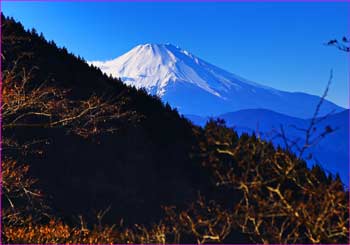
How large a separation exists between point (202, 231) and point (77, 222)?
5579mm

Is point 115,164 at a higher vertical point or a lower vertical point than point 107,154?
lower

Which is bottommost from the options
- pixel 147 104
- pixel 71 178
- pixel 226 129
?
pixel 226 129

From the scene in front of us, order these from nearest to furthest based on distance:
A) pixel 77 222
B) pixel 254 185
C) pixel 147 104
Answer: pixel 254 185, pixel 77 222, pixel 147 104

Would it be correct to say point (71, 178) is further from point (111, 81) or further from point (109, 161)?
point (111, 81)

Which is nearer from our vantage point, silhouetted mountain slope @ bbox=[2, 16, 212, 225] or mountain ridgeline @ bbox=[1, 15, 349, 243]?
mountain ridgeline @ bbox=[1, 15, 349, 243]

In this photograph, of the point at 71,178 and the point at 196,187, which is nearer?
the point at 71,178

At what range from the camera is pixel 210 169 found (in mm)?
27031

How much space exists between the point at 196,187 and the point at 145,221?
3890 mm

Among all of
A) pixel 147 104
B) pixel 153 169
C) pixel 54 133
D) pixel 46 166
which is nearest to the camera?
pixel 46 166

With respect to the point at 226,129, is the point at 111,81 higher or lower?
higher

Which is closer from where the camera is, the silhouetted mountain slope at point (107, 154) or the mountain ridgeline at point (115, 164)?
the mountain ridgeline at point (115, 164)

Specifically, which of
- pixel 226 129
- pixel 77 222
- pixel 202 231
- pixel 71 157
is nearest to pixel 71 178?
pixel 71 157

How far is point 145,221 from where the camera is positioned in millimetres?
22984

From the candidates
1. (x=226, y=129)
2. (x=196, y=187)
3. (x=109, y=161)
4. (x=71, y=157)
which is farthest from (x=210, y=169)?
(x=226, y=129)
